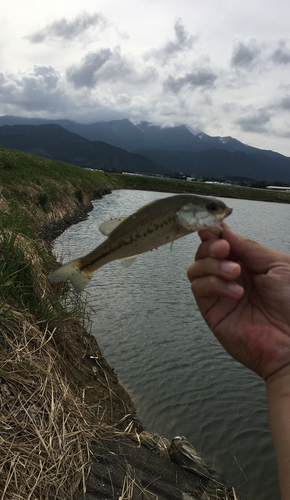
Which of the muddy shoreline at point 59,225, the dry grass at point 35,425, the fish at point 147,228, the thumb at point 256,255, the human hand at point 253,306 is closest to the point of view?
the fish at point 147,228

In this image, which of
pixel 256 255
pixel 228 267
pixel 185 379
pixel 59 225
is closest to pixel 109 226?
pixel 228 267

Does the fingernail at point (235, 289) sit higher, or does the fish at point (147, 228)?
the fish at point (147, 228)

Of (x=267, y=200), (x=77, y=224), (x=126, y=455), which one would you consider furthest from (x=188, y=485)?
(x=267, y=200)

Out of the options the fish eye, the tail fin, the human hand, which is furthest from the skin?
the tail fin

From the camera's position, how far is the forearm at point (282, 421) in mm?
2484

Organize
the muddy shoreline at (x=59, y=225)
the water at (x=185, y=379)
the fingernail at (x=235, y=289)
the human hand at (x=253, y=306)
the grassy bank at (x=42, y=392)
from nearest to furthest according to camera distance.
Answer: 1. the fingernail at (x=235, y=289)
2. the human hand at (x=253, y=306)
3. the grassy bank at (x=42, y=392)
4. the water at (x=185, y=379)
5. the muddy shoreline at (x=59, y=225)

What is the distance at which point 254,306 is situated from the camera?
3273 mm

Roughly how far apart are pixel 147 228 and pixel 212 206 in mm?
567

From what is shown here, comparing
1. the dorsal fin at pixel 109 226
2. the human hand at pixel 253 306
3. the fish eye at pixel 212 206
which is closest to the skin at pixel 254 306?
the human hand at pixel 253 306

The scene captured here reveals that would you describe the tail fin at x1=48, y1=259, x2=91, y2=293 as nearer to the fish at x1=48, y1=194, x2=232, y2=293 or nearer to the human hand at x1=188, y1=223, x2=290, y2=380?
the fish at x1=48, y1=194, x2=232, y2=293

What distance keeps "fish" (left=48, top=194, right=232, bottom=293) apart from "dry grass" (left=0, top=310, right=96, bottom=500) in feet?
9.13

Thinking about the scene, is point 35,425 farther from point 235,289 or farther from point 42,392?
point 235,289

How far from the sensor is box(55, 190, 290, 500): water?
23.3 ft

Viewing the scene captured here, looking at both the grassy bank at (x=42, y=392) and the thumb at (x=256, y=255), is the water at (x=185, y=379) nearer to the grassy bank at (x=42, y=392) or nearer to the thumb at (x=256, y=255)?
the grassy bank at (x=42, y=392)
